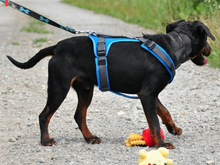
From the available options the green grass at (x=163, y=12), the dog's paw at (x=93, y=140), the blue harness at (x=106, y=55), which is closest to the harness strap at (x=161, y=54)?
the blue harness at (x=106, y=55)

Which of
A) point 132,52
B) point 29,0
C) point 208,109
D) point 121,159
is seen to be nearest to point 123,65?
point 132,52

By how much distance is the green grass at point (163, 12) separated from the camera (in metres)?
9.46

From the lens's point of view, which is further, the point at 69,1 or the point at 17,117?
the point at 69,1

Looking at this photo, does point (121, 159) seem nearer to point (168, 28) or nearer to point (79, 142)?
point (79, 142)

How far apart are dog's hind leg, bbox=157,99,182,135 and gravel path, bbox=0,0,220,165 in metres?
0.09

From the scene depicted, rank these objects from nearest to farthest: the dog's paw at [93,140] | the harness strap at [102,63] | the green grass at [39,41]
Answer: the harness strap at [102,63]
the dog's paw at [93,140]
the green grass at [39,41]

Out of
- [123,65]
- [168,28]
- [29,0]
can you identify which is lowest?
[29,0]

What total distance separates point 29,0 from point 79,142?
2328 centimetres

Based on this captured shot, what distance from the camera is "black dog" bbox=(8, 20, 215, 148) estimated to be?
4570 mm

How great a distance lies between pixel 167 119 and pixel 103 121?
1.05 meters

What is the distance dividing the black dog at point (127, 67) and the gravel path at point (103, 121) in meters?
0.29

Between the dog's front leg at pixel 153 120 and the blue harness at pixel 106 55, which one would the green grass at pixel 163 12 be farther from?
the dog's front leg at pixel 153 120

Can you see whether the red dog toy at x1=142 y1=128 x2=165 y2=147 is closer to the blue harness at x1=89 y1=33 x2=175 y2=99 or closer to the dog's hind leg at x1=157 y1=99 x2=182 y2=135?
the dog's hind leg at x1=157 y1=99 x2=182 y2=135

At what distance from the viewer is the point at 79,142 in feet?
16.3
